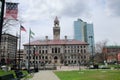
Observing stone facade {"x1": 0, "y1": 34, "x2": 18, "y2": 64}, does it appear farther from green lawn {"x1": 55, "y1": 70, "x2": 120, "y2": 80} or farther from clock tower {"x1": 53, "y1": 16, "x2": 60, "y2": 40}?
clock tower {"x1": 53, "y1": 16, "x2": 60, "y2": 40}

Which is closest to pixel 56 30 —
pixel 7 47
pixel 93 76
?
pixel 7 47

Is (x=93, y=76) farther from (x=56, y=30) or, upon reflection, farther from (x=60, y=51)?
(x=56, y=30)

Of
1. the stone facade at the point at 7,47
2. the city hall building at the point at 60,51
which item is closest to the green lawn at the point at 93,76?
the stone facade at the point at 7,47

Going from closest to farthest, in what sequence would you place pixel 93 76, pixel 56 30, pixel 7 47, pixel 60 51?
pixel 93 76 → pixel 7 47 → pixel 60 51 → pixel 56 30

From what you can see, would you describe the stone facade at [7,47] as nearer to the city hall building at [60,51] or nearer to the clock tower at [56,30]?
the city hall building at [60,51]

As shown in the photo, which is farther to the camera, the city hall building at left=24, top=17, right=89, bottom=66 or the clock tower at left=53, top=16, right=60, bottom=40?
the clock tower at left=53, top=16, right=60, bottom=40

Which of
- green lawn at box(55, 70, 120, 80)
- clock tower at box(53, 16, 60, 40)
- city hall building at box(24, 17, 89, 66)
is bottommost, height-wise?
green lawn at box(55, 70, 120, 80)

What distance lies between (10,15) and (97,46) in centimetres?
11869

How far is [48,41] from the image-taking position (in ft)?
576

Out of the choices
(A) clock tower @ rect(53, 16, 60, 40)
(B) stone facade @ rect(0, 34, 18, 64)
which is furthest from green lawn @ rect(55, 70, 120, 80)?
(A) clock tower @ rect(53, 16, 60, 40)

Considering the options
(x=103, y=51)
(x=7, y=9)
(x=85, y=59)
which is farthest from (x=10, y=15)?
(x=85, y=59)

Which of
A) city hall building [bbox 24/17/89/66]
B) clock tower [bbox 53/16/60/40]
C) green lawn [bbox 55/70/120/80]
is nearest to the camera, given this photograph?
green lawn [bbox 55/70/120/80]

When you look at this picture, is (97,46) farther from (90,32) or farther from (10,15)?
(10,15)

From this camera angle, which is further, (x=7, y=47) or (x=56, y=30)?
(x=56, y=30)
